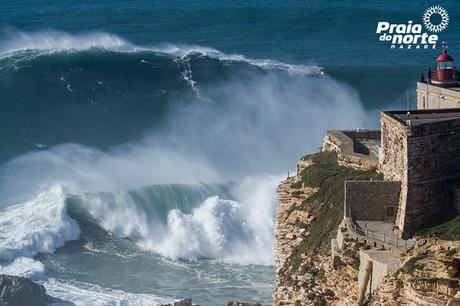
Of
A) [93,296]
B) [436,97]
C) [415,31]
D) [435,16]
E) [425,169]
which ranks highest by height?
[435,16]

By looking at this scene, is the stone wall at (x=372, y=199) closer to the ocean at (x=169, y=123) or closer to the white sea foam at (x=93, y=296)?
the ocean at (x=169, y=123)

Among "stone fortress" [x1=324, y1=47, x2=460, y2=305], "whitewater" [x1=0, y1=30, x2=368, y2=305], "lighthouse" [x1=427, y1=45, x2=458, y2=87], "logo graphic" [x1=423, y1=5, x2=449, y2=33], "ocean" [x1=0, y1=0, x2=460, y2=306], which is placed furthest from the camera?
"logo graphic" [x1=423, y1=5, x2=449, y2=33]

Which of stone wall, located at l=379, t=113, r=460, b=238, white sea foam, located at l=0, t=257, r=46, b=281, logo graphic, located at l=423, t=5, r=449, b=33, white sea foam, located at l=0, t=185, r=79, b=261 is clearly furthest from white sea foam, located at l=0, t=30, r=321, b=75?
stone wall, located at l=379, t=113, r=460, b=238

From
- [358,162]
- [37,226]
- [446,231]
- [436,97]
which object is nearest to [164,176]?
[37,226]

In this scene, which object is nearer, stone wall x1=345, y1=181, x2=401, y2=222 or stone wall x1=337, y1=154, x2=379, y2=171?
stone wall x1=345, y1=181, x2=401, y2=222

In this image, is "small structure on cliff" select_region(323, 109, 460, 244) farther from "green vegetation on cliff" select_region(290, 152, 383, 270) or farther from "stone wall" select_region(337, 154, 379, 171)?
"stone wall" select_region(337, 154, 379, 171)

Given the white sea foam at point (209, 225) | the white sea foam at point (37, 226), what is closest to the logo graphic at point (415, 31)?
the white sea foam at point (209, 225)

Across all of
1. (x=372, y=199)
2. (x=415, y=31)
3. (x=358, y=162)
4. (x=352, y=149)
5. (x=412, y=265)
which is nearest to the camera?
(x=412, y=265)

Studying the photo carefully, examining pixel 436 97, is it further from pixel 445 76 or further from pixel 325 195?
pixel 325 195

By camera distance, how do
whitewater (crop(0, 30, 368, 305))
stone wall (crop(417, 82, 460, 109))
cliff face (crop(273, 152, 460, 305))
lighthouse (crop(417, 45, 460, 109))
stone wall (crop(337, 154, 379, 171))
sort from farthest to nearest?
whitewater (crop(0, 30, 368, 305)) < lighthouse (crop(417, 45, 460, 109)) < stone wall (crop(417, 82, 460, 109)) < stone wall (crop(337, 154, 379, 171)) < cliff face (crop(273, 152, 460, 305))
